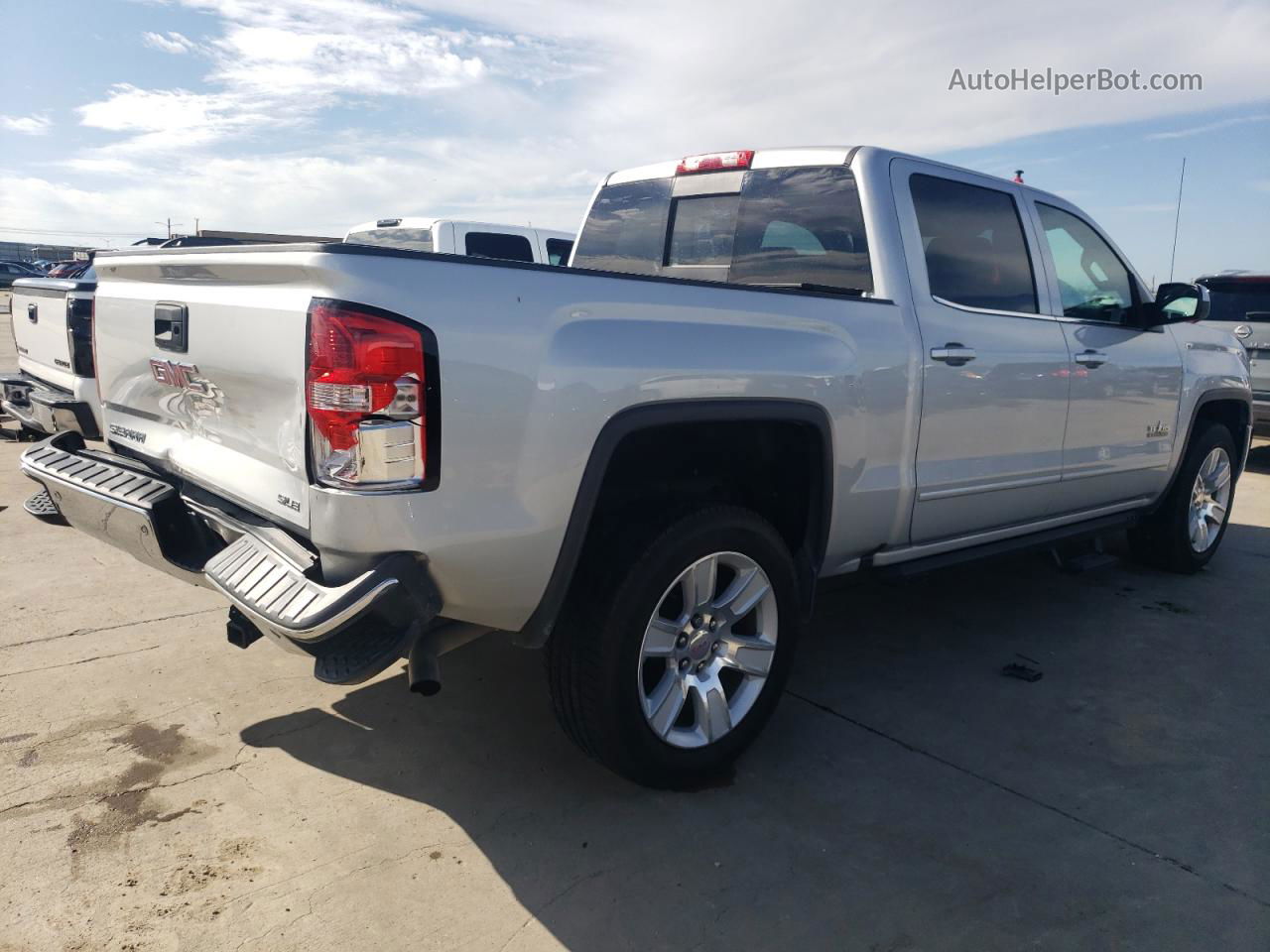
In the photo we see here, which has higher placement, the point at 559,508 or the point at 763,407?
the point at 763,407

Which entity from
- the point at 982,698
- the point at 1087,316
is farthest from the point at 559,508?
A: the point at 1087,316

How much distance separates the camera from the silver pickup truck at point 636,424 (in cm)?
229

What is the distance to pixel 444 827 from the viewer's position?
9.09 feet

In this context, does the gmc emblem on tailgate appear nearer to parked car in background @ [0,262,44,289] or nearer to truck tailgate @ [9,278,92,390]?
truck tailgate @ [9,278,92,390]

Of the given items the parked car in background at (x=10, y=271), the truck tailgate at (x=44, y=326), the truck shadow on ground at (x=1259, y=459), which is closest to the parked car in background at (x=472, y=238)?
the truck tailgate at (x=44, y=326)

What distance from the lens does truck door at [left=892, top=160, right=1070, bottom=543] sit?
11.8 ft

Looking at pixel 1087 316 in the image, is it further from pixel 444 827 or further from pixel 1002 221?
pixel 444 827

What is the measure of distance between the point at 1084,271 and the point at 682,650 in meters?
2.94

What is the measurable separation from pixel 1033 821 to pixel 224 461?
255cm

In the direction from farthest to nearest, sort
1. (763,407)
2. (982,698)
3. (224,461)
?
1. (982,698)
2. (763,407)
3. (224,461)

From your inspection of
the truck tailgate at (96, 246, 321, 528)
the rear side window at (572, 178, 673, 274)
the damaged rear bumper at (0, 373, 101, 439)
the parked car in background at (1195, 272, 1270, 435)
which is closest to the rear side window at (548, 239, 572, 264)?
the rear side window at (572, 178, 673, 274)

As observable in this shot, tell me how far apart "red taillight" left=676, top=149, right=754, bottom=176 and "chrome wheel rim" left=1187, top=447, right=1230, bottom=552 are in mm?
3211

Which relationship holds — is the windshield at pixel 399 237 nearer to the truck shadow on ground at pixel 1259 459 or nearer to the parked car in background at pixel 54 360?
the parked car in background at pixel 54 360

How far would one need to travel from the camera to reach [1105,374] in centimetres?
445
